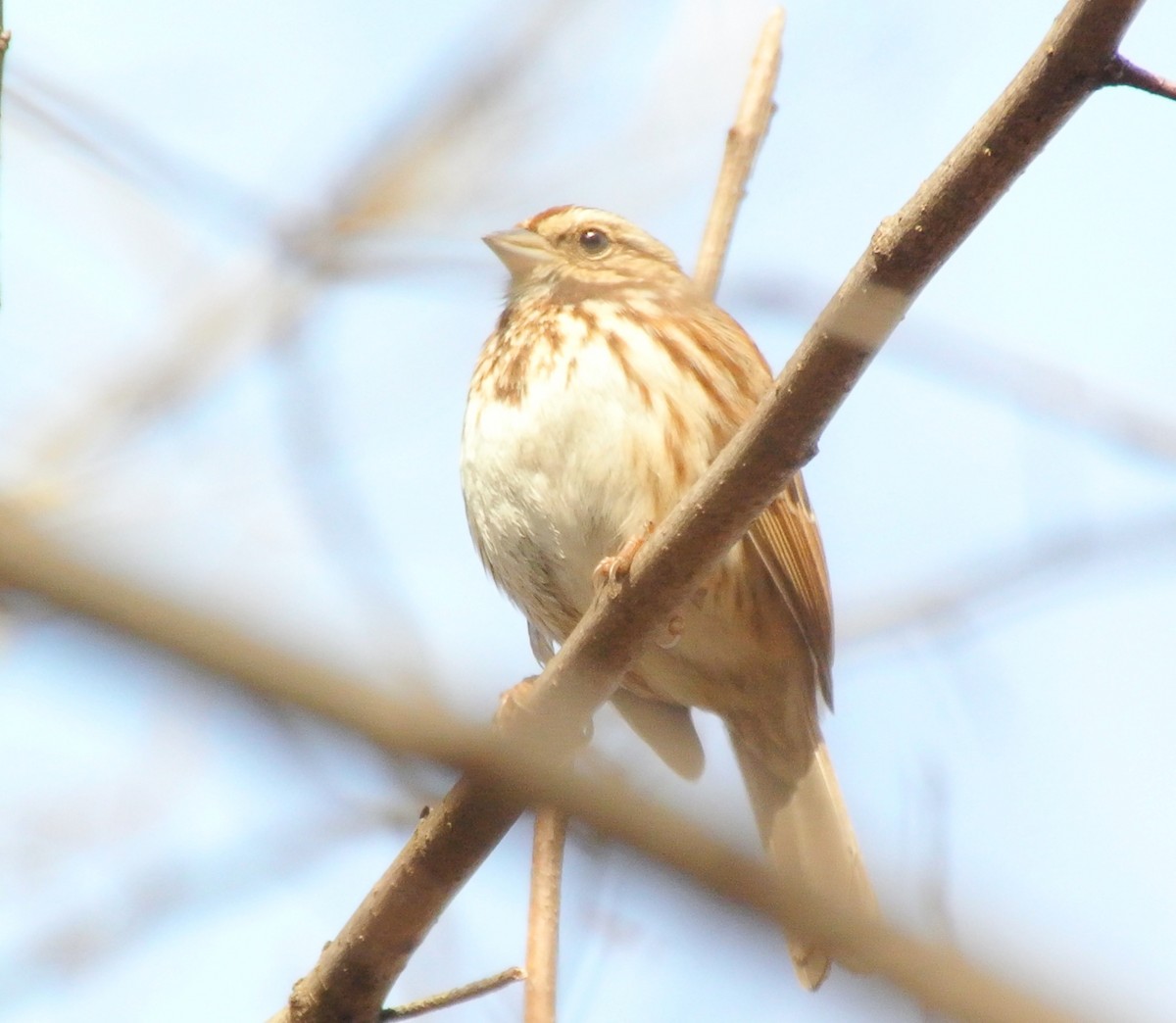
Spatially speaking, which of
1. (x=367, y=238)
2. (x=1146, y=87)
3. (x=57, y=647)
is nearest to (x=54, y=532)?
(x=57, y=647)

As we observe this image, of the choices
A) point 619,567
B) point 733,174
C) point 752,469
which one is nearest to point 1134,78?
point 752,469

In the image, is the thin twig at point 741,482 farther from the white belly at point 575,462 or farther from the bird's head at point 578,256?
the bird's head at point 578,256

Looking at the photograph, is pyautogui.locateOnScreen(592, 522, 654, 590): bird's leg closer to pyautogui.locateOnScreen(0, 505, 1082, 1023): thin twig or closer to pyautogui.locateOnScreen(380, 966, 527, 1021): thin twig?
pyautogui.locateOnScreen(380, 966, 527, 1021): thin twig

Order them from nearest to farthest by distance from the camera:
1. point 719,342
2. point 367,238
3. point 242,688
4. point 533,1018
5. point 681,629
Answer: point 242,688
point 533,1018
point 367,238
point 681,629
point 719,342

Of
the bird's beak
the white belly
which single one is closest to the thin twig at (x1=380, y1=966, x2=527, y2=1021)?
the white belly

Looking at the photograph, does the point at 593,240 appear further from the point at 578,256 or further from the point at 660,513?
the point at 660,513

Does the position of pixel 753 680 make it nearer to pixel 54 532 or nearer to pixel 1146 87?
pixel 1146 87

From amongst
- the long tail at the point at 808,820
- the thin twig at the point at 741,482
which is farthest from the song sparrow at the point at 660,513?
the thin twig at the point at 741,482
